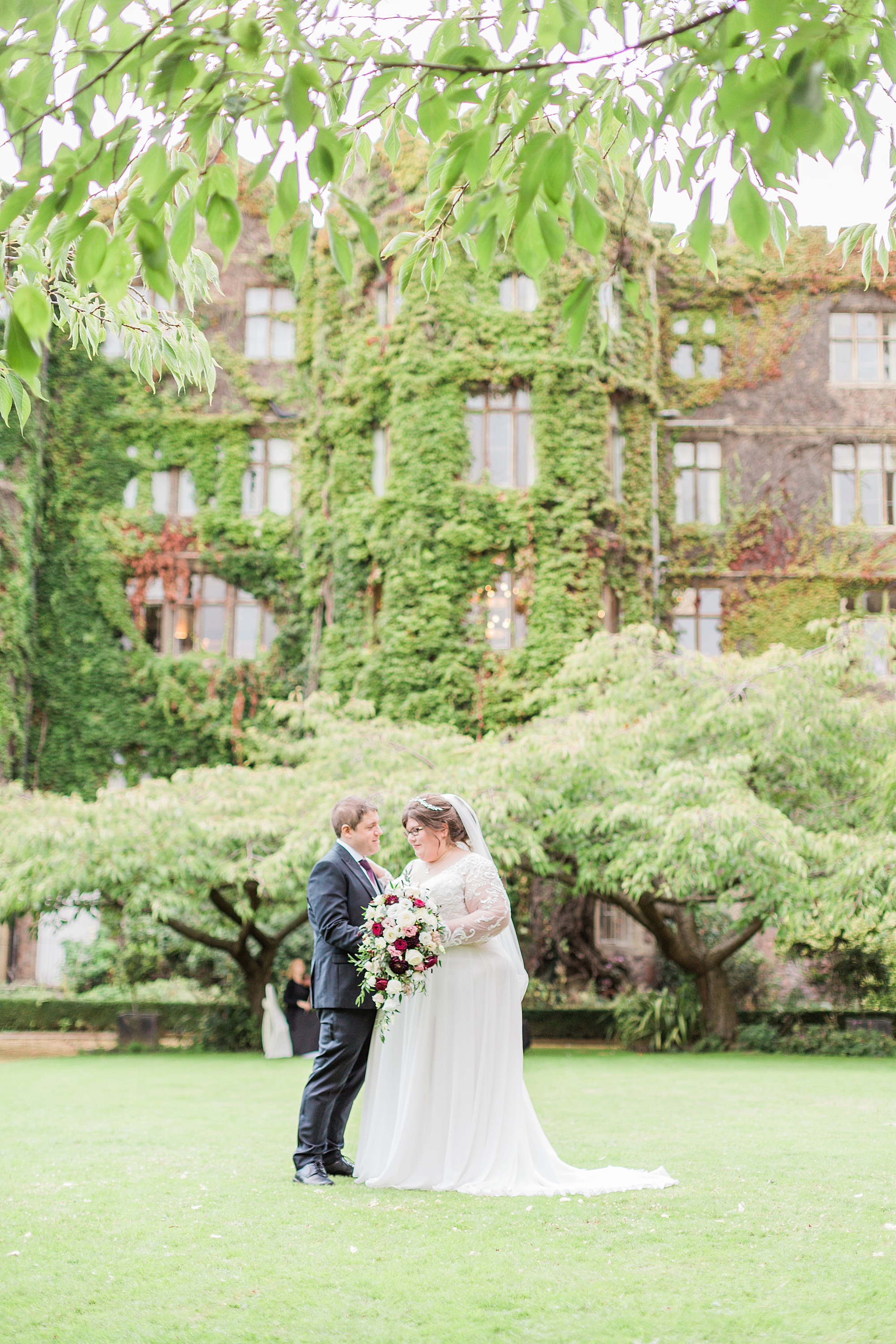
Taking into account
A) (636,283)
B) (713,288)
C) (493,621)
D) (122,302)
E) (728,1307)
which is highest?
(713,288)

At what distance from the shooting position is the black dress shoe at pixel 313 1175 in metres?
6.40

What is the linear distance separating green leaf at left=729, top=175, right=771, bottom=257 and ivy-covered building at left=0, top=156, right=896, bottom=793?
18581 millimetres

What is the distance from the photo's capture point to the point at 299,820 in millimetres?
15977

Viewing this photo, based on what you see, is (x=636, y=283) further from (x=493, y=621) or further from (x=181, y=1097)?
(x=493, y=621)

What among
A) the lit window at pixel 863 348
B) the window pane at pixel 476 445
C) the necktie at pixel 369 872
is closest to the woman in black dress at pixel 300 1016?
the necktie at pixel 369 872

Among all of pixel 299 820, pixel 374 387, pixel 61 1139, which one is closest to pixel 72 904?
pixel 299 820

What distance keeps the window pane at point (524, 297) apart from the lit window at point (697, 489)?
4.49m

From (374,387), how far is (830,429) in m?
9.47

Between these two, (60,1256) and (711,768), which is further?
(711,768)

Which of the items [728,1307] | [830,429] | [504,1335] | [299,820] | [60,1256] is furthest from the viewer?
A: [830,429]

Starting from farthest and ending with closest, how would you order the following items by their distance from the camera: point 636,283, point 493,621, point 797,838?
point 493,621 → point 797,838 → point 636,283

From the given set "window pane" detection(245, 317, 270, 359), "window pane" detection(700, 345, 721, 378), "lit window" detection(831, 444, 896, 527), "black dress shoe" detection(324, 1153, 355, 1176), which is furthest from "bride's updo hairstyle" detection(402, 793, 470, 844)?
"window pane" detection(245, 317, 270, 359)

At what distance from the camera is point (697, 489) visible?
85.0 ft

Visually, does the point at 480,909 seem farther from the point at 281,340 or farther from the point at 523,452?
the point at 281,340
